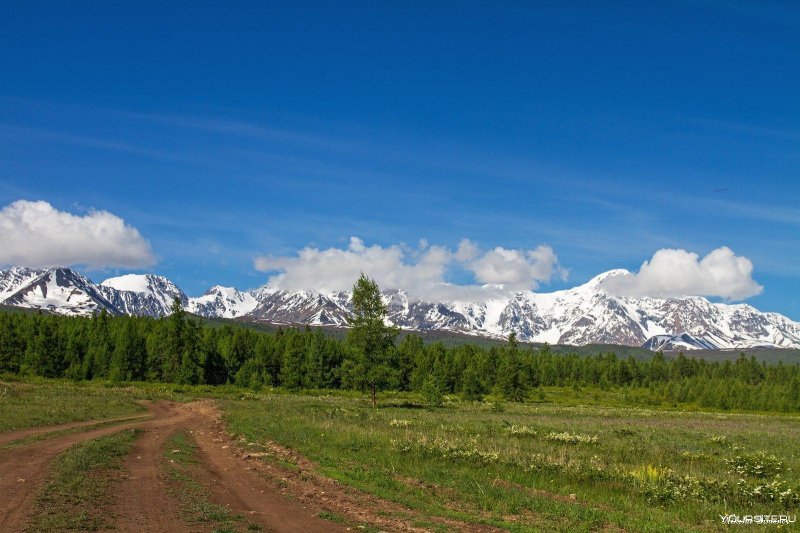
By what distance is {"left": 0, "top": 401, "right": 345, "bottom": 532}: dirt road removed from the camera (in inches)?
571

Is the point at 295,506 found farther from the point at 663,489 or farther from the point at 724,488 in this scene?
the point at 724,488

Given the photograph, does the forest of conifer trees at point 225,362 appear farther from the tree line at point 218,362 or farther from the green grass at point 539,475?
the green grass at point 539,475

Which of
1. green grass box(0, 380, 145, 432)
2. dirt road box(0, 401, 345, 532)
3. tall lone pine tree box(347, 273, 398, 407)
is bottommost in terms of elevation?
green grass box(0, 380, 145, 432)

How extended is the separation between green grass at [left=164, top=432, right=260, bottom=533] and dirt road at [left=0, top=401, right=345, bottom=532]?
0.94ft

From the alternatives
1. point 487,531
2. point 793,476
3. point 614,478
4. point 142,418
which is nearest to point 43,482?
point 487,531

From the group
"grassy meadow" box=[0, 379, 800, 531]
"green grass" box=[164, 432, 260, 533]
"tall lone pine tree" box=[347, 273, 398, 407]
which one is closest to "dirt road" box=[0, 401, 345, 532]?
"green grass" box=[164, 432, 260, 533]

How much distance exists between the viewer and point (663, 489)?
1945 centimetres

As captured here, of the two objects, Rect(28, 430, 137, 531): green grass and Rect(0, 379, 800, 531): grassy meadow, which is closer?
Rect(28, 430, 137, 531): green grass

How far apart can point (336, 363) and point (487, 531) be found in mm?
128758

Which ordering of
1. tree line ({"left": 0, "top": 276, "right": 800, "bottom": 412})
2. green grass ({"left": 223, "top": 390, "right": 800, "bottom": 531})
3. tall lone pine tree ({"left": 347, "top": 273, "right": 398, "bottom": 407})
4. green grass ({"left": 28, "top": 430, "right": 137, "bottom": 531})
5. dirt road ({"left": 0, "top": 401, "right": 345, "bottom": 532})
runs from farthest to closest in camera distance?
1. tree line ({"left": 0, "top": 276, "right": 800, "bottom": 412})
2. tall lone pine tree ({"left": 347, "top": 273, "right": 398, "bottom": 407})
3. green grass ({"left": 223, "top": 390, "right": 800, "bottom": 531})
4. dirt road ({"left": 0, "top": 401, "right": 345, "bottom": 532})
5. green grass ({"left": 28, "top": 430, "right": 137, "bottom": 531})

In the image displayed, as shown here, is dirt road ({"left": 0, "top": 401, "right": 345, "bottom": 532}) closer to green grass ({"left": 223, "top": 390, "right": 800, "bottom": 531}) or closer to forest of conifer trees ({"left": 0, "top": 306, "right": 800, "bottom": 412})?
green grass ({"left": 223, "top": 390, "right": 800, "bottom": 531})

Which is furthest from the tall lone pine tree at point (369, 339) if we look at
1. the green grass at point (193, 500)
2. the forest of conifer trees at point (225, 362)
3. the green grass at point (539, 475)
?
the green grass at point (193, 500)

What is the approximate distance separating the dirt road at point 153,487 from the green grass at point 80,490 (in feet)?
0.97

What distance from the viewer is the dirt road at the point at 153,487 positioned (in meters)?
14.5
